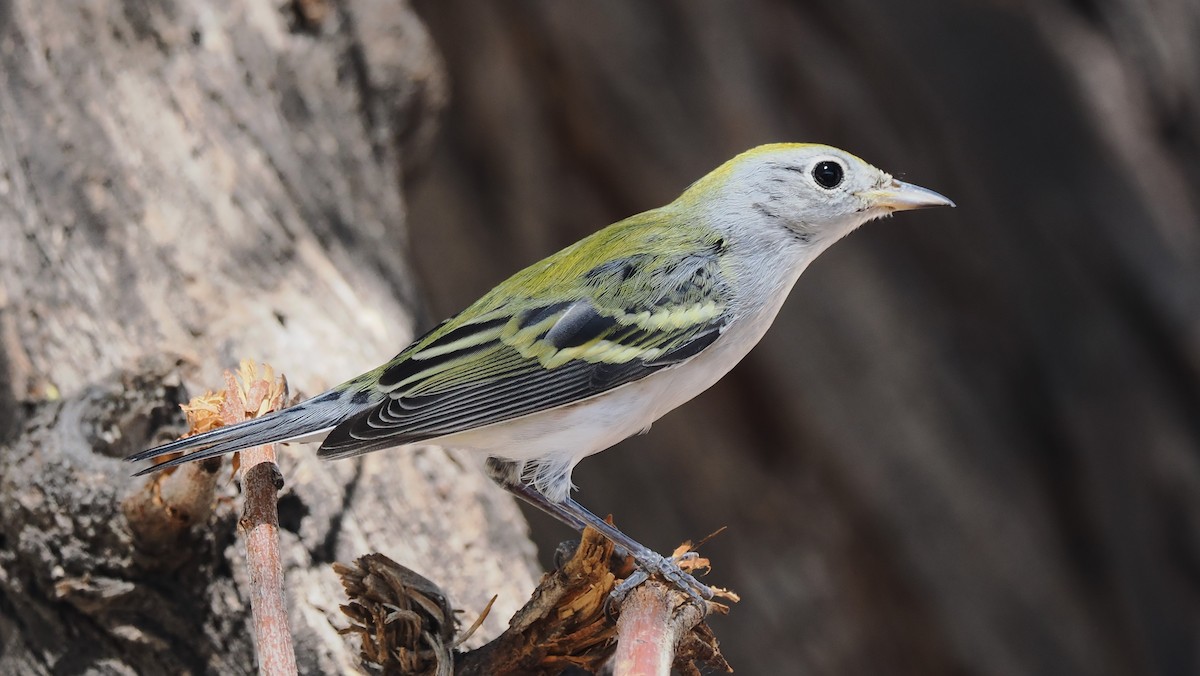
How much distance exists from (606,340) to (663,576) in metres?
0.66

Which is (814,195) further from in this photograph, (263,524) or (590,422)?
(263,524)

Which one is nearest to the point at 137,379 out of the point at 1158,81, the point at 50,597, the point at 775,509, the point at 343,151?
the point at 50,597


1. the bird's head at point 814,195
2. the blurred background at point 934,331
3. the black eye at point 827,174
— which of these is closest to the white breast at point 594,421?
the bird's head at point 814,195

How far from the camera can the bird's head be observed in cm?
321

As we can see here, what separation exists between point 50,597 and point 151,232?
1.17 m

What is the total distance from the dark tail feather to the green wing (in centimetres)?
10

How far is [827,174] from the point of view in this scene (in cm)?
322

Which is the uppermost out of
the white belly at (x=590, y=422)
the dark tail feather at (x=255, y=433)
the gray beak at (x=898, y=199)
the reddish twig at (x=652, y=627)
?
the dark tail feather at (x=255, y=433)

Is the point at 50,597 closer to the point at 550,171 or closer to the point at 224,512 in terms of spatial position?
the point at 224,512

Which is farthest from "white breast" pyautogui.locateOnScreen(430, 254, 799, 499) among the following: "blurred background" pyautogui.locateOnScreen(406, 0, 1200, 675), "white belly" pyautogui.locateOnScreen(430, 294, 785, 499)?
"blurred background" pyautogui.locateOnScreen(406, 0, 1200, 675)

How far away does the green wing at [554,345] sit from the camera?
9.21 feet

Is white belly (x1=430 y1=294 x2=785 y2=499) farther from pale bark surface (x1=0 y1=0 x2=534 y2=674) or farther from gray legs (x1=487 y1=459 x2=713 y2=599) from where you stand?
pale bark surface (x1=0 y1=0 x2=534 y2=674)

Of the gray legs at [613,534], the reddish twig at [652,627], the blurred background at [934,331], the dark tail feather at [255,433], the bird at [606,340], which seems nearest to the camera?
the reddish twig at [652,627]

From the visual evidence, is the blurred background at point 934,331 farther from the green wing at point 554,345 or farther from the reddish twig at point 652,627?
the reddish twig at point 652,627
